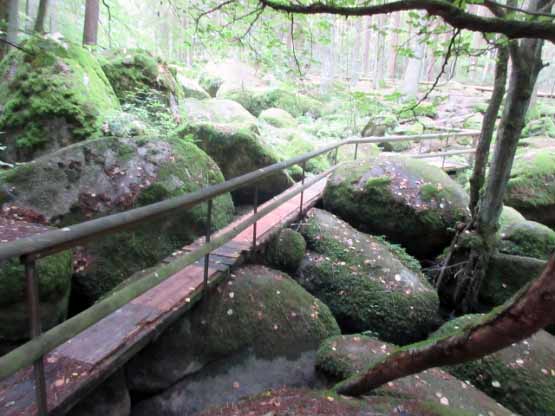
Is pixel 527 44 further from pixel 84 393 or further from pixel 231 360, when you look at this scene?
pixel 84 393

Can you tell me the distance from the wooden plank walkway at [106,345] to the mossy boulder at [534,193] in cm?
661

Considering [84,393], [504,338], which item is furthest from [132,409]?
[504,338]

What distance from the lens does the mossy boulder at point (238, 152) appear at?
656cm

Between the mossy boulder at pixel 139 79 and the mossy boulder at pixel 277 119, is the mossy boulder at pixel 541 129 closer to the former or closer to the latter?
the mossy boulder at pixel 277 119

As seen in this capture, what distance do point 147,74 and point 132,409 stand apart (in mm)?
7831

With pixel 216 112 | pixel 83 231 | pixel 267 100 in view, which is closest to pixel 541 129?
pixel 267 100

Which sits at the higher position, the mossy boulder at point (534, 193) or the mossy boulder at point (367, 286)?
the mossy boulder at point (534, 193)

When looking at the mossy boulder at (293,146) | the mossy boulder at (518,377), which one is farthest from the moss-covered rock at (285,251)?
the mossy boulder at (293,146)

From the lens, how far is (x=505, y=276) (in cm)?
518

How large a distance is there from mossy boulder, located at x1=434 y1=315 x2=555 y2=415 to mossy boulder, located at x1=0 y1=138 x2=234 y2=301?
9.77 feet

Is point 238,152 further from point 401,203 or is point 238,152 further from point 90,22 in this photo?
point 90,22

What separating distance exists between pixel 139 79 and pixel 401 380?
8.26 meters

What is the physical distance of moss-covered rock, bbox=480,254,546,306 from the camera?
16.8 feet

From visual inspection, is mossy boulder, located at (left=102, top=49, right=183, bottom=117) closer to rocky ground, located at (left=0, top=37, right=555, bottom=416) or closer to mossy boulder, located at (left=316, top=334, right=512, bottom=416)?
rocky ground, located at (left=0, top=37, right=555, bottom=416)
